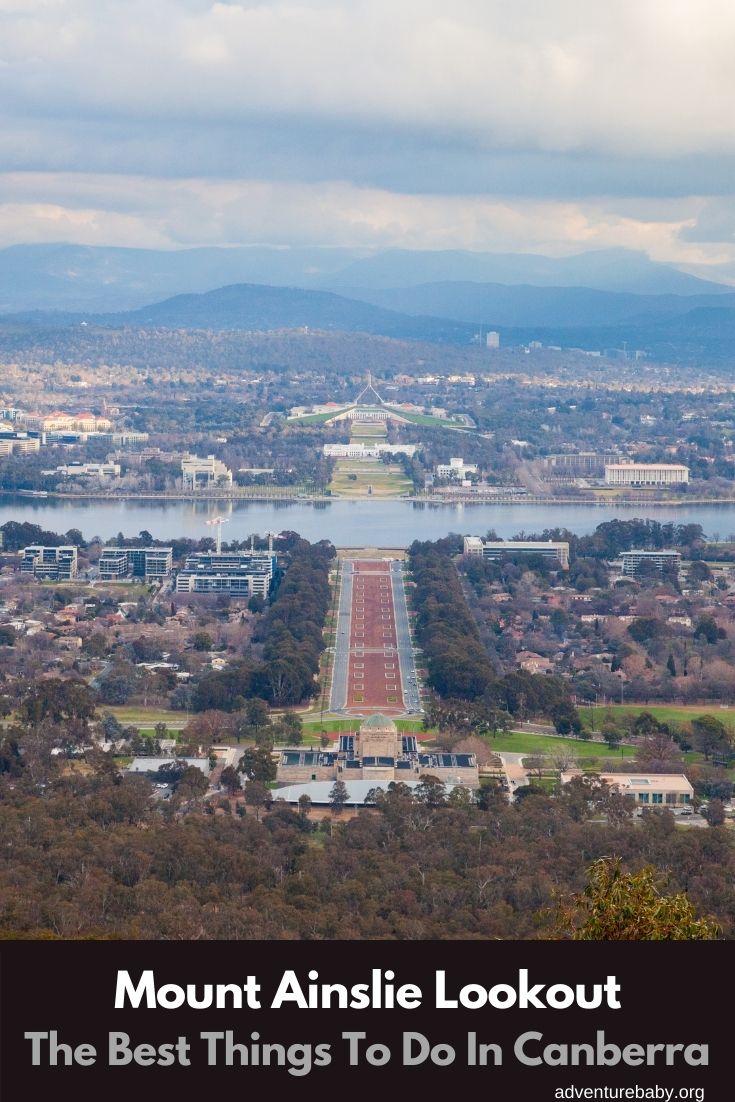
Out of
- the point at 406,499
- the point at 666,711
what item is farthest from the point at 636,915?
the point at 406,499

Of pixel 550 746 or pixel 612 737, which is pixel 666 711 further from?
pixel 550 746

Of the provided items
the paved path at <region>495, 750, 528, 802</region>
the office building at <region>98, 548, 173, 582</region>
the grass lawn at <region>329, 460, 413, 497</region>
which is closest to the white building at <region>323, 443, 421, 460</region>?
the grass lawn at <region>329, 460, 413, 497</region>

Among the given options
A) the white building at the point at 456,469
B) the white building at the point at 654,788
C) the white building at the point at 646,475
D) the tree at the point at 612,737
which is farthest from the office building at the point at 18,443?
the white building at the point at 654,788

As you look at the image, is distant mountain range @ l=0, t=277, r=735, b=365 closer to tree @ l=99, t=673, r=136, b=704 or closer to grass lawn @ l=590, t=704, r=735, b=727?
tree @ l=99, t=673, r=136, b=704

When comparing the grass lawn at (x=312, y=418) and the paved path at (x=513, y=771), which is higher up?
the grass lawn at (x=312, y=418)

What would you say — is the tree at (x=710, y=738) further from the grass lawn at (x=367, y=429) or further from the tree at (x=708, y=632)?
the grass lawn at (x=367, y=429)

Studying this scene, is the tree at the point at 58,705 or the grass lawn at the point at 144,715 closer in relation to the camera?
the tree at the point at 58,705
